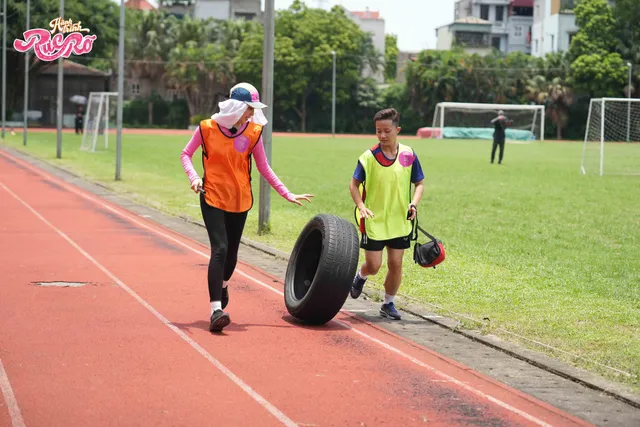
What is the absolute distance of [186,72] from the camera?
8694cm

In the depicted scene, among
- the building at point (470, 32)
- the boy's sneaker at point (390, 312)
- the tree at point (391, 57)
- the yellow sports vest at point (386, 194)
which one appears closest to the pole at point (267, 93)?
the boy's sneaker at point (390, 312)

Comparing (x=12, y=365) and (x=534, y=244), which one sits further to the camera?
(x=534, y=244)

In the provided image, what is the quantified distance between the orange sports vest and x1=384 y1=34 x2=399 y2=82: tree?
94724mm

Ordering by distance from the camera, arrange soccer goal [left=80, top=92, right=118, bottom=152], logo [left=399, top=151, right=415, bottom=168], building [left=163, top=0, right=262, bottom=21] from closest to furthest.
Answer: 1. logo [left=399, top=151, right=415, bottom=168]
2. soccer goal [left=80, top=92, right=118, bottom=152]
3. building [left=163, top=0, right=262, bottom=21]

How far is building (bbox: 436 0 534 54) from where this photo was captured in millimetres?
112250

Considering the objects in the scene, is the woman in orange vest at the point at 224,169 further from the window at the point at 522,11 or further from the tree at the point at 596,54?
the window at the point at 522,11

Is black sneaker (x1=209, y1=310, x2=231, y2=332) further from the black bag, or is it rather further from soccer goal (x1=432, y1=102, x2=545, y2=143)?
soccer goal (x1=432, y1=102, x2=545, y2=143)

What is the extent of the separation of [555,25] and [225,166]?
90.2 meters

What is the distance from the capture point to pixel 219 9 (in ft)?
371

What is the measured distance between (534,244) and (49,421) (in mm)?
10948

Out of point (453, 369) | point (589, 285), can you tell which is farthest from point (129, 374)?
point (589, 285)

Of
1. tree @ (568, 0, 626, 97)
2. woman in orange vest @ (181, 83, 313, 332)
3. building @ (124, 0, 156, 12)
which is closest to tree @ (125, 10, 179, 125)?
building @ (124, 0, 156, 12)

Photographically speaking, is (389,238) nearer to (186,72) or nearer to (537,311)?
(537,311)

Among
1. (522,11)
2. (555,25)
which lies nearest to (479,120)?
(555,25)
